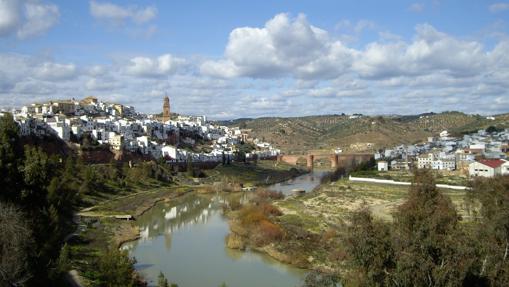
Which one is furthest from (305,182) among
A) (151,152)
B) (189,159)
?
(151,152)

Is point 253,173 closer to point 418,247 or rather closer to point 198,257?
point 198,257

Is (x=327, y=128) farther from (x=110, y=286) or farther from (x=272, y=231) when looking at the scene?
(x=110, y=286)

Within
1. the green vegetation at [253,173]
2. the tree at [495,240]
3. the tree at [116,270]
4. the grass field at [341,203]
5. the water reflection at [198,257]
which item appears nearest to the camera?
the tree at [495,240]

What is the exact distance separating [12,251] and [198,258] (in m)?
15.1

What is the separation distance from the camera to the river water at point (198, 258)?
23.4 m

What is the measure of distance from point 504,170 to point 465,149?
73.4 feet

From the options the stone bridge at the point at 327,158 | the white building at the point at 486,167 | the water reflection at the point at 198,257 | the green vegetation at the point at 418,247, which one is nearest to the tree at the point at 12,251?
the green vegetation at the point at 418,247

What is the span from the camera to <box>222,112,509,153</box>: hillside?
130 m

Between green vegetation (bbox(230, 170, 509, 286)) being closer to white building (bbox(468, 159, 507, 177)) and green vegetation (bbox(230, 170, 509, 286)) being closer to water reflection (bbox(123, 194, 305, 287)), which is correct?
water reflection (bbox(123, 194, 305, 287))

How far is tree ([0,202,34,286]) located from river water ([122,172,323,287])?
8.85 metres

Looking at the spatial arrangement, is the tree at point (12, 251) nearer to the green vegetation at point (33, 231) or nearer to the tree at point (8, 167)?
the green vegetation at point (33, 231)

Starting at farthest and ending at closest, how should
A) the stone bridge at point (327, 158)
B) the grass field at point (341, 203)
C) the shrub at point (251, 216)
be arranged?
1. the stone bridge at point (327, 158)
2. the grass field at point (341, 203)
3. the shrub at point (251, 216)

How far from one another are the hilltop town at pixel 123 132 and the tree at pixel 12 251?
46.0 m

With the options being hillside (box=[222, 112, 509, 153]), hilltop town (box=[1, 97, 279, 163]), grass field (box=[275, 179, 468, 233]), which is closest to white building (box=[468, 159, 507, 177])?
grass field (box=[275, 179, 468, 233])
